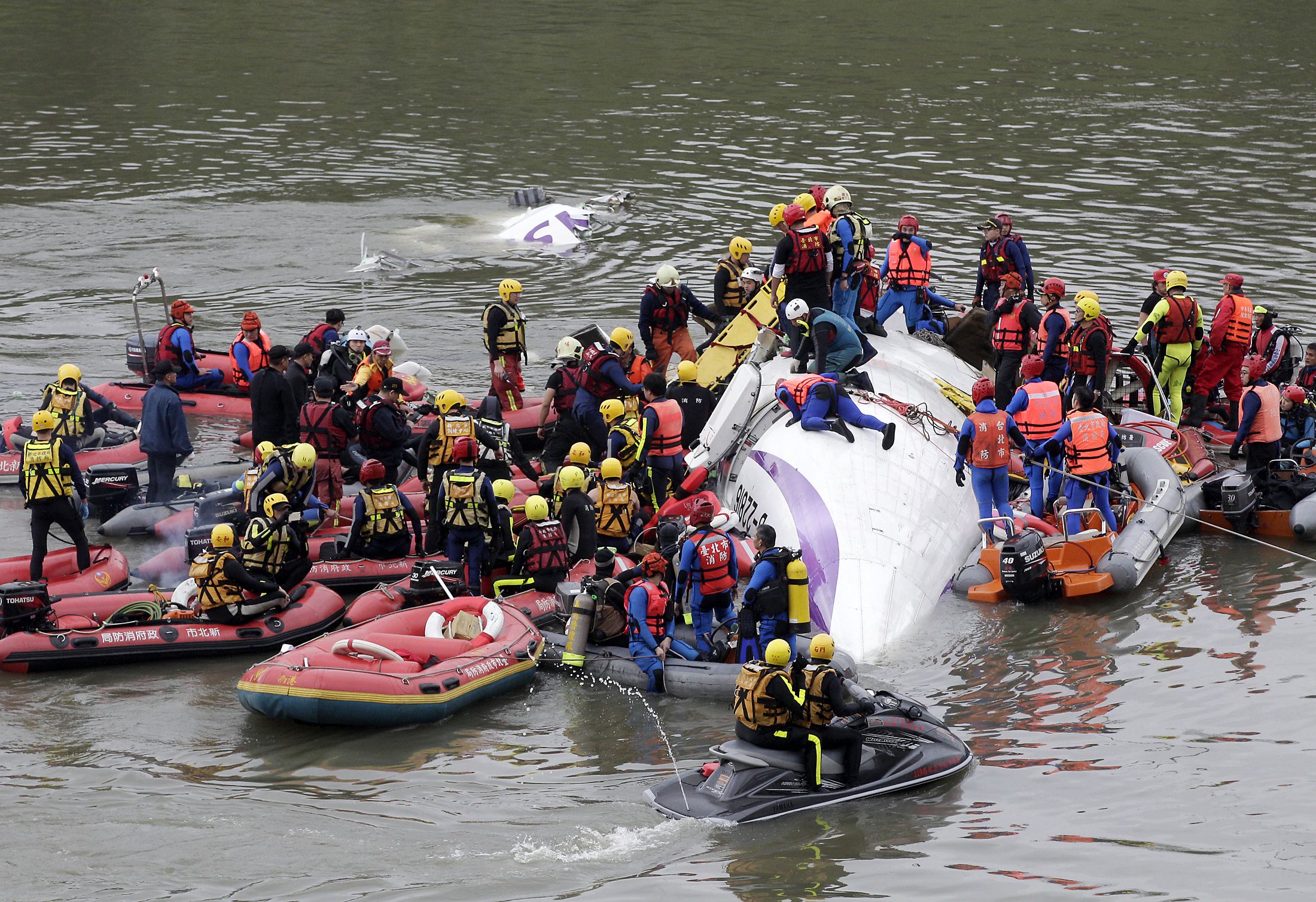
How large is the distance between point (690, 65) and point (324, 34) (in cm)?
1136

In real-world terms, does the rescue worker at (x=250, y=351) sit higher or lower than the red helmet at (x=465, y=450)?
lower

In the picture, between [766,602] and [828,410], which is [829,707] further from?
[828,410]

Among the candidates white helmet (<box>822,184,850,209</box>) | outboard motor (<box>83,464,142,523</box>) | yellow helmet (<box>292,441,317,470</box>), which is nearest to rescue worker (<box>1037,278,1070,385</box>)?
white helmet (<box>822,184,850,209</box>)

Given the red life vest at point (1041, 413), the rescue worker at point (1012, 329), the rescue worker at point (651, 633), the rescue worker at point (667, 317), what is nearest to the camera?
the rescue worker at point (651, 633)

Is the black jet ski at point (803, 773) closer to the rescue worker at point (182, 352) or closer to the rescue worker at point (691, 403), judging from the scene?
the rescue worker at point (691, 403)

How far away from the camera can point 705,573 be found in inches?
444

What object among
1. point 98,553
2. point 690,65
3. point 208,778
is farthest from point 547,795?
point 690,65

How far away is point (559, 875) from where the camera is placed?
8.61m

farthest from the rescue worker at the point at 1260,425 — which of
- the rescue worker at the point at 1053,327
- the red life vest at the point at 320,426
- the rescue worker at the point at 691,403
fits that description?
the red life vest at the point at 320,426

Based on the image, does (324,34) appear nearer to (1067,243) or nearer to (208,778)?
(1067,243)

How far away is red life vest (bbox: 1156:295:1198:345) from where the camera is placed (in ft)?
52.1

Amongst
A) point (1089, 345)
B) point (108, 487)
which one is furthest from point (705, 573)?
point (108, 487)

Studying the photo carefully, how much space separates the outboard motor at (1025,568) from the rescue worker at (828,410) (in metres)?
1.52

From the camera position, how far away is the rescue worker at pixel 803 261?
15.1 meters
